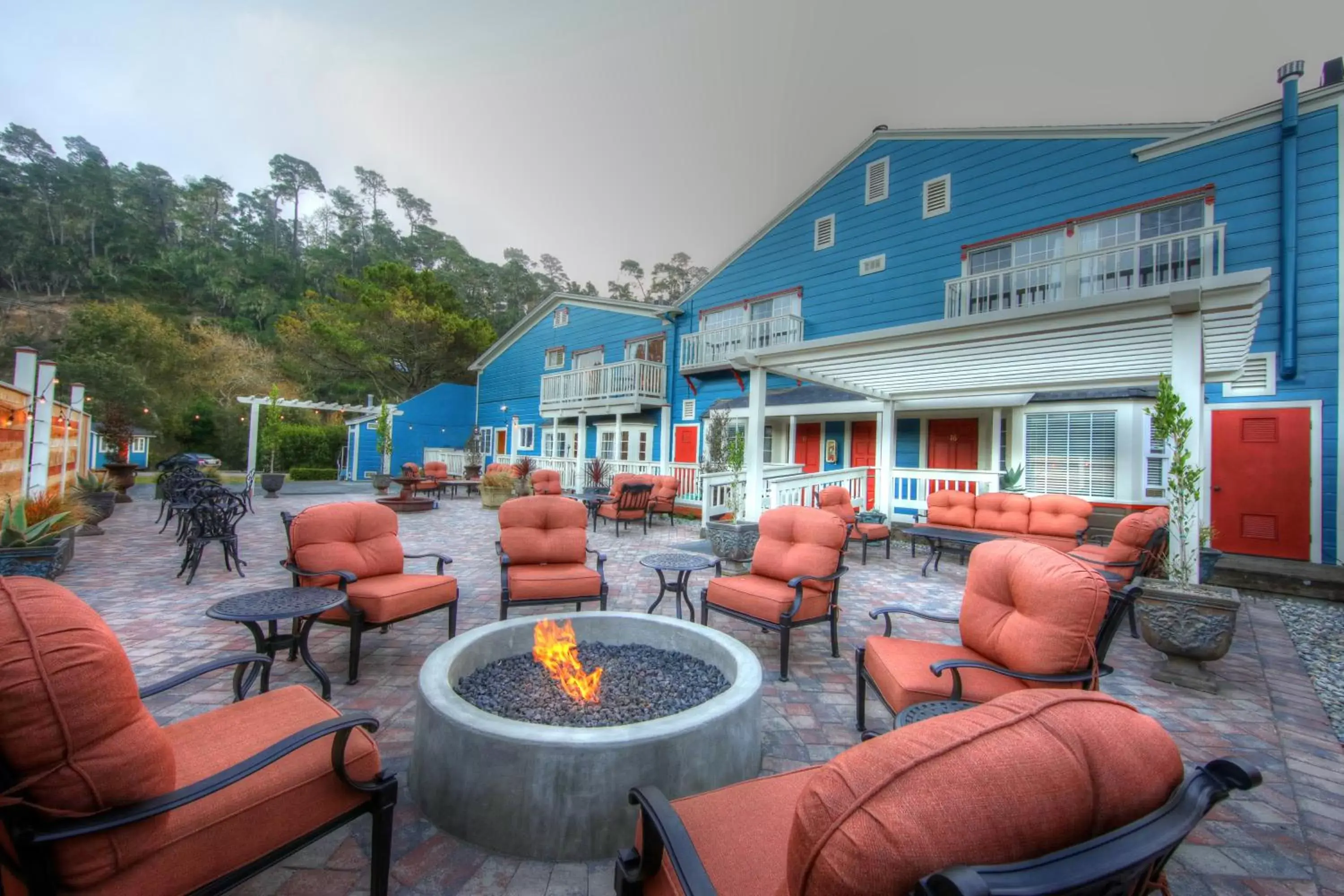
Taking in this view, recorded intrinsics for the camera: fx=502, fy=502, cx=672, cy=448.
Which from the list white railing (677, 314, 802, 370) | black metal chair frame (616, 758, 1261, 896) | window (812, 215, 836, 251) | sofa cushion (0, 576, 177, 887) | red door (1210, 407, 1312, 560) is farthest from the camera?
white railing (677, 314, 802, 370)

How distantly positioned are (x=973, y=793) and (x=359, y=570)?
155 inches

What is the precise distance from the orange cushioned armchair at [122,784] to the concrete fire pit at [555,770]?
0.28m

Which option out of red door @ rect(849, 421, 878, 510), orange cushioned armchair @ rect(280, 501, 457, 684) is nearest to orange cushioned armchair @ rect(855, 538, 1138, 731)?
orange cushioned armchair @ rect(280, 501, 457, 684)

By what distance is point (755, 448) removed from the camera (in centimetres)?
661

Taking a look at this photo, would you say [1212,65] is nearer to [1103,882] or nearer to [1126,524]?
[1126,524]

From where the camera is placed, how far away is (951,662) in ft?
7.23

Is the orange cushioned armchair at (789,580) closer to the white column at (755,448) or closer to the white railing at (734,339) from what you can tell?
the white column at (755,448)

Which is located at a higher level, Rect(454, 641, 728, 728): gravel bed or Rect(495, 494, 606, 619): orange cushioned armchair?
A: Rect(495, 494, 606, 619): orange cushioned armchair

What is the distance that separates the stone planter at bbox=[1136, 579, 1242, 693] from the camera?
10.7 feet

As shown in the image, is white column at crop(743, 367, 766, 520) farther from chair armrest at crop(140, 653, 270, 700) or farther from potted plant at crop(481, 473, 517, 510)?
potted plant at crop(481, 473, 517, 510)

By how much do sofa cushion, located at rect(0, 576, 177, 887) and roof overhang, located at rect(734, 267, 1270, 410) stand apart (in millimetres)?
5668

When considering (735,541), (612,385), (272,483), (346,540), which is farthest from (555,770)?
(272,483)

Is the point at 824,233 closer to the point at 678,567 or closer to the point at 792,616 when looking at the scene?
the point at 678,567

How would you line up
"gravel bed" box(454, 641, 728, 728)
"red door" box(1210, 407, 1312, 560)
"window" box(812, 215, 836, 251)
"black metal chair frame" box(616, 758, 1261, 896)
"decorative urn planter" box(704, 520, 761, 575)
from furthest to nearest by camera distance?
"window" box(812, 215, 836, 251)
"red door" box(1210, 407, 1312, 560)
"decorative urn planter" box(704, 520, 761, 575)
"gravel bed" box(454, 641, 728, 728)
"black metal chair frame" box(616, 758, 1261, 896)
